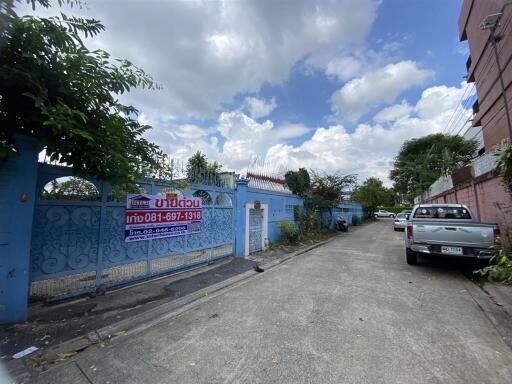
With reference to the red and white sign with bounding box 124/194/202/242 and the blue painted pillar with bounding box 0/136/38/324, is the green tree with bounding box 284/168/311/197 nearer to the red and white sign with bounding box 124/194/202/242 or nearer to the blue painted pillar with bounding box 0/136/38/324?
the red and white sign with bounding box 124/194/202/242

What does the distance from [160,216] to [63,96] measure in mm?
2822

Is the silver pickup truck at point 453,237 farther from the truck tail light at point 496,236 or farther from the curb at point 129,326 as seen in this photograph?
the curb at point 129,326

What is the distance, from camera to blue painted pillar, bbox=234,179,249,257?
23.8 ft

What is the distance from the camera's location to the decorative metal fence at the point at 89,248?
3434 millimetres

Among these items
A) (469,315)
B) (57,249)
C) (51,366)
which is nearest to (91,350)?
(51,366)

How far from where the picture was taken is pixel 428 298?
416 cm

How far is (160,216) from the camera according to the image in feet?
16.5

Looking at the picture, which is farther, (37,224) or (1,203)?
(37,224)

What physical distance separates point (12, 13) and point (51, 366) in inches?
144

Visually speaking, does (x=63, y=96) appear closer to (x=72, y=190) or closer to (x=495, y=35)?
(x=72, y=190)

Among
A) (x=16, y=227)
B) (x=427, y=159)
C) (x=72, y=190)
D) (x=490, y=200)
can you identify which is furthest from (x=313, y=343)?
(x=427, y=159)

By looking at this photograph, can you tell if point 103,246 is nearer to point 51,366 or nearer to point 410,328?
point 51,366

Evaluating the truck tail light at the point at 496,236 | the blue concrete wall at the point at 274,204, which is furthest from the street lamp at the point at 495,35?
the blue concrete wall at the point at 274,204

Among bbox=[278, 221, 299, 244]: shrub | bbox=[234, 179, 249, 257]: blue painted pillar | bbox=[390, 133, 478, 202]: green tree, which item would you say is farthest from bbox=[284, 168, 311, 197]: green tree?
Result: bbox=[390, 133, 478, 202]: green tree
